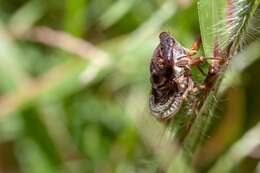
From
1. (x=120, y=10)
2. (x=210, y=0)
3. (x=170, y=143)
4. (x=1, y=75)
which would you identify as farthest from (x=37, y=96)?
(x=210, y=0)

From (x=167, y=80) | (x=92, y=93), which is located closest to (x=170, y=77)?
(x=167, y=80)

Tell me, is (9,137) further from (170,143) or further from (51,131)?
(170,143)

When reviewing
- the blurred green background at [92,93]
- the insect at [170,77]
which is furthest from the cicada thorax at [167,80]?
the blurred green background at [92,93]

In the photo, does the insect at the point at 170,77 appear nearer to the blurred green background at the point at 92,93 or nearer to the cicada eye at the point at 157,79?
the cicada eye at the point at 157,79

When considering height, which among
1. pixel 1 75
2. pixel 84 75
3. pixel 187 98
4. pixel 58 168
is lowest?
pixel 187 98

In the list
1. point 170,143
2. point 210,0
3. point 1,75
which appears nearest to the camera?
point 210,0

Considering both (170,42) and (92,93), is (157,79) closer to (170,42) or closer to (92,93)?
(170,42)
